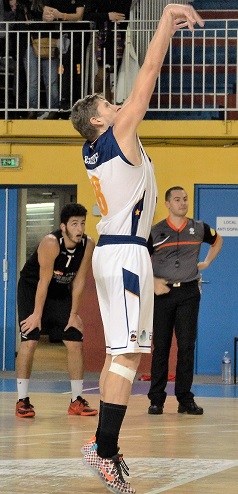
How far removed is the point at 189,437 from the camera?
24.3 feet

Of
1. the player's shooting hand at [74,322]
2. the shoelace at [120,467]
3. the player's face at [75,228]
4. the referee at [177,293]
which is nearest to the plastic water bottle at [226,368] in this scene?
the referee at [177,293]

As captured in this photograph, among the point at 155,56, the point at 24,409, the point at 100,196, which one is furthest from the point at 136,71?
the point at 155,56

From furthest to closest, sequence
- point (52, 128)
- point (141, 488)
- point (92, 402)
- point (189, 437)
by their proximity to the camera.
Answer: point (52, 128)
point (92, 402)
point (189, 437)
point (141, 488)

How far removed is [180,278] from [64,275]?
1.02 m

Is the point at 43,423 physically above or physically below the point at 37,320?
below

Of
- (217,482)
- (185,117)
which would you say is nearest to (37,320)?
(217,482)

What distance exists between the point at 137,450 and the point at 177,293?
276 cm

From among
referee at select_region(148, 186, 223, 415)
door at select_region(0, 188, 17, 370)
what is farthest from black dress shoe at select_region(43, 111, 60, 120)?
referee at select_region(148, 186, 223, 415)

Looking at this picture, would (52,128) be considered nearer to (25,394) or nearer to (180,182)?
(180,182)

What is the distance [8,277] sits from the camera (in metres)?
14.5

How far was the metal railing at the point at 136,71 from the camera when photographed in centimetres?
1373

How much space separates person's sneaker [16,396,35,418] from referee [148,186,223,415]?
105cm

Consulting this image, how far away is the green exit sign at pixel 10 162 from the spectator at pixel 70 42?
2.92ft

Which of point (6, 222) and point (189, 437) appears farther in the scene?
point (6, 222)
